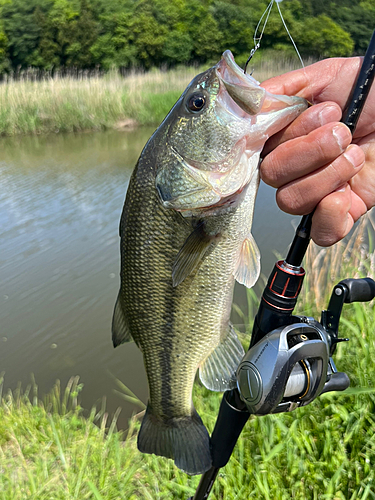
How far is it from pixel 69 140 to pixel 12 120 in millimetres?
2164

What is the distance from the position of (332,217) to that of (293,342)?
43cm

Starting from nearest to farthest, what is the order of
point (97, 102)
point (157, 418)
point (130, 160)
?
point (157, 418), point (130, 160), point (97, 102)

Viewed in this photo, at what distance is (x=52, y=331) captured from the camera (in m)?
3.98

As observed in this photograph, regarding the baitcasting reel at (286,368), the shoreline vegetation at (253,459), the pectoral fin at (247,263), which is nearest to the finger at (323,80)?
the pectoral fin at (247,263)

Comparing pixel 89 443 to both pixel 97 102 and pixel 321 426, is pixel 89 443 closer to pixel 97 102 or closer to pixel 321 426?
pixel 321 426

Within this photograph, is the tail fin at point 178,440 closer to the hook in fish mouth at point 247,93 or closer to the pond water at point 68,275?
the hook in fish mouth at point 247,93

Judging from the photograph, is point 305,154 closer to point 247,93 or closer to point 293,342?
point 247,93

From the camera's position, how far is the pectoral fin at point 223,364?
1.45m

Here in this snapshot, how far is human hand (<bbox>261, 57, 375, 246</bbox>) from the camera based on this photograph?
1156 millimetres

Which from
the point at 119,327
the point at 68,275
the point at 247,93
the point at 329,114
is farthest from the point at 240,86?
the point at 68,275

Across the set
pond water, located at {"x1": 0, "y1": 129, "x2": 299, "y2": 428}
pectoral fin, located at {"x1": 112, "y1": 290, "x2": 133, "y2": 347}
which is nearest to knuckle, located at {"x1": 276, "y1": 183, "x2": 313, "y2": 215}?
pectoral fin, located at {"x1": 112, "y1": 290, "x2": 133, "y2": 347}

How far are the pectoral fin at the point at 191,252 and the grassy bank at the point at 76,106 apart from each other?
40.6ft

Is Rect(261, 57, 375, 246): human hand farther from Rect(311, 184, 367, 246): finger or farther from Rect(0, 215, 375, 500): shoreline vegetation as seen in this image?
Rect(0, 215, 375, 500): shoreline vegetation

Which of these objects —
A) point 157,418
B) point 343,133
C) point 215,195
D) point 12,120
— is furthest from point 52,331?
point 12,120
